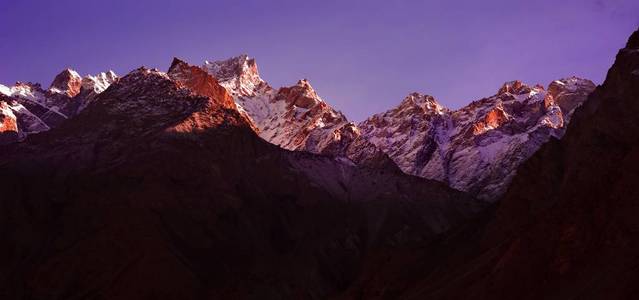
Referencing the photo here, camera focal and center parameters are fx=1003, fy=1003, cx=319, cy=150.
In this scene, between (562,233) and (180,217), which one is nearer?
(562,233)

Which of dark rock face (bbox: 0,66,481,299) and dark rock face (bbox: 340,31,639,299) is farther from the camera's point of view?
dark rock face (bbox: 0,66,481,299)

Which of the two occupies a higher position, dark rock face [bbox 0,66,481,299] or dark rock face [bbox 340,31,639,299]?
dark rock face [bbox 0,66,481,299]

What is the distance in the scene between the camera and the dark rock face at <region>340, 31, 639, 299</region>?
277 ft

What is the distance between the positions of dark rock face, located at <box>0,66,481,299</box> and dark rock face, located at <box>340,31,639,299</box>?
2581 cm

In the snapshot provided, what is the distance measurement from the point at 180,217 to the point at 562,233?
8357cm

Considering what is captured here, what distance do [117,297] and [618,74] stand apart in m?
74.1

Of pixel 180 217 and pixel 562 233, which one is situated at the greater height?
pixel 180 217

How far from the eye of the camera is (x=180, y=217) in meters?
162

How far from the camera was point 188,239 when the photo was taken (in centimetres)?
15562

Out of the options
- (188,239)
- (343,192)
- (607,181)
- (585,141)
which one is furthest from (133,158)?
(607,181)

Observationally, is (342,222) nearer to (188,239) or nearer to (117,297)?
(188,239)

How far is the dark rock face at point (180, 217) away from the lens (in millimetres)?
143625

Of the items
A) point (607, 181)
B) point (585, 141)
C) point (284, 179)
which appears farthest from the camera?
point (284, 179)

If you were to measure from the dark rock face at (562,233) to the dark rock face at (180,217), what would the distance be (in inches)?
1016
